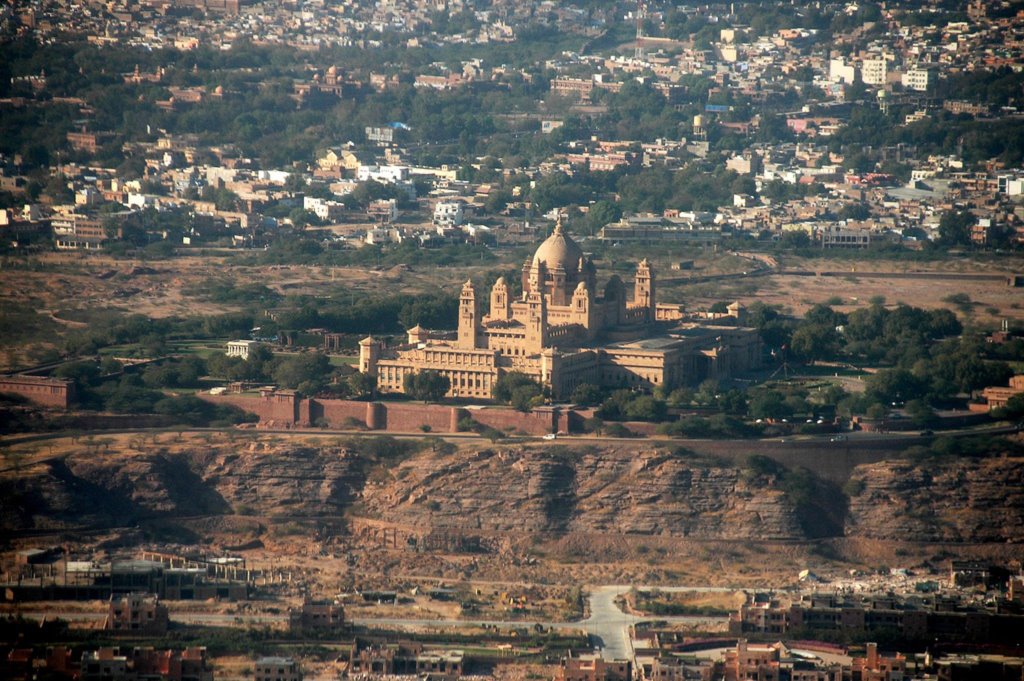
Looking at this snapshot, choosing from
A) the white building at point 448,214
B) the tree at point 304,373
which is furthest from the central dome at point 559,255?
the white building at point 448,214

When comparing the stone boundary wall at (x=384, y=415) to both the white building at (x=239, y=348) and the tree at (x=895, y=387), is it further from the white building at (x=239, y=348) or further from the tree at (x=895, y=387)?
the tree at (x=895, y=387)

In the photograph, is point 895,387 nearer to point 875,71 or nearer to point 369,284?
point 369,284

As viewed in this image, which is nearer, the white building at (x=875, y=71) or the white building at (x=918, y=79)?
the white building at (x=918, y=79)

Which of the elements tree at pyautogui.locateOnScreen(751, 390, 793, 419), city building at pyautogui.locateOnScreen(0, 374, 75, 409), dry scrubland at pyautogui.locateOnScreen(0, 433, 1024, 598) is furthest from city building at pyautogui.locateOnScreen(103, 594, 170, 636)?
tree at pyautogui.locateOnScreen(751, 390, 793, 419)

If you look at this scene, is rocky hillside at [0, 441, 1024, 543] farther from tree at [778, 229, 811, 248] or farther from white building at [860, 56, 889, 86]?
white building at [860, 56, 889, 86]

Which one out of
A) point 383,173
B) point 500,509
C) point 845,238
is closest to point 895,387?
point 500,509

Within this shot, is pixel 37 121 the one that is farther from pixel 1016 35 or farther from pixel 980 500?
pixel 980 500

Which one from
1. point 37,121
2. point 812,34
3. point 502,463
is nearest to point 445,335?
point 502,463
